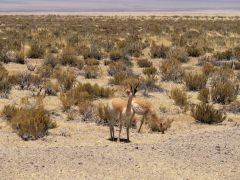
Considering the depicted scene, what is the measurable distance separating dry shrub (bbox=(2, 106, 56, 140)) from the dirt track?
8.2 inches

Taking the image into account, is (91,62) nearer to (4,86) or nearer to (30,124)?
(4,86)

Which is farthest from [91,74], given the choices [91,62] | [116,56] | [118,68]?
[116,56]

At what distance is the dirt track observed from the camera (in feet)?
24.5

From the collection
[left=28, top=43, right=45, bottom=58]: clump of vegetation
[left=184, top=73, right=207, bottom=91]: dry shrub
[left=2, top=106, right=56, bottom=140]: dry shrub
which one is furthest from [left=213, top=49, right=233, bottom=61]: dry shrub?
[left=2, top=106, right=56, bottom=140]: dry shrub

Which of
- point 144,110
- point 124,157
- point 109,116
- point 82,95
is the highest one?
point 144,110

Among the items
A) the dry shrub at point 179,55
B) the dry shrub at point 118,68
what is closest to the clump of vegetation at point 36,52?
the dry shrub at point 118,68

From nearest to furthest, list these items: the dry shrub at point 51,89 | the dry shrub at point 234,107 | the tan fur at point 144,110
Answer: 1. the tan fur at point 144,110
2. the dry shrub at point 234,107
3. the dry shrub at point 51,89

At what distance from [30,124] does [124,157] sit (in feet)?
8.84

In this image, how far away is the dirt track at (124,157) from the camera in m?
7.48

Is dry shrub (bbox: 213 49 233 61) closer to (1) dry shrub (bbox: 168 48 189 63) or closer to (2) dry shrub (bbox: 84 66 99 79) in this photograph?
(1) dry shrub (bbox: 168 48 189 63)

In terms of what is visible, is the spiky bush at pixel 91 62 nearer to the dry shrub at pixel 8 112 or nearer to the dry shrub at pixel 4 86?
the dry shrub at pixel 4 86

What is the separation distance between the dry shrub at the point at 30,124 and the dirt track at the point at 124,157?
207 mm

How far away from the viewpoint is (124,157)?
8.23 metres

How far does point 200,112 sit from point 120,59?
11.2m
